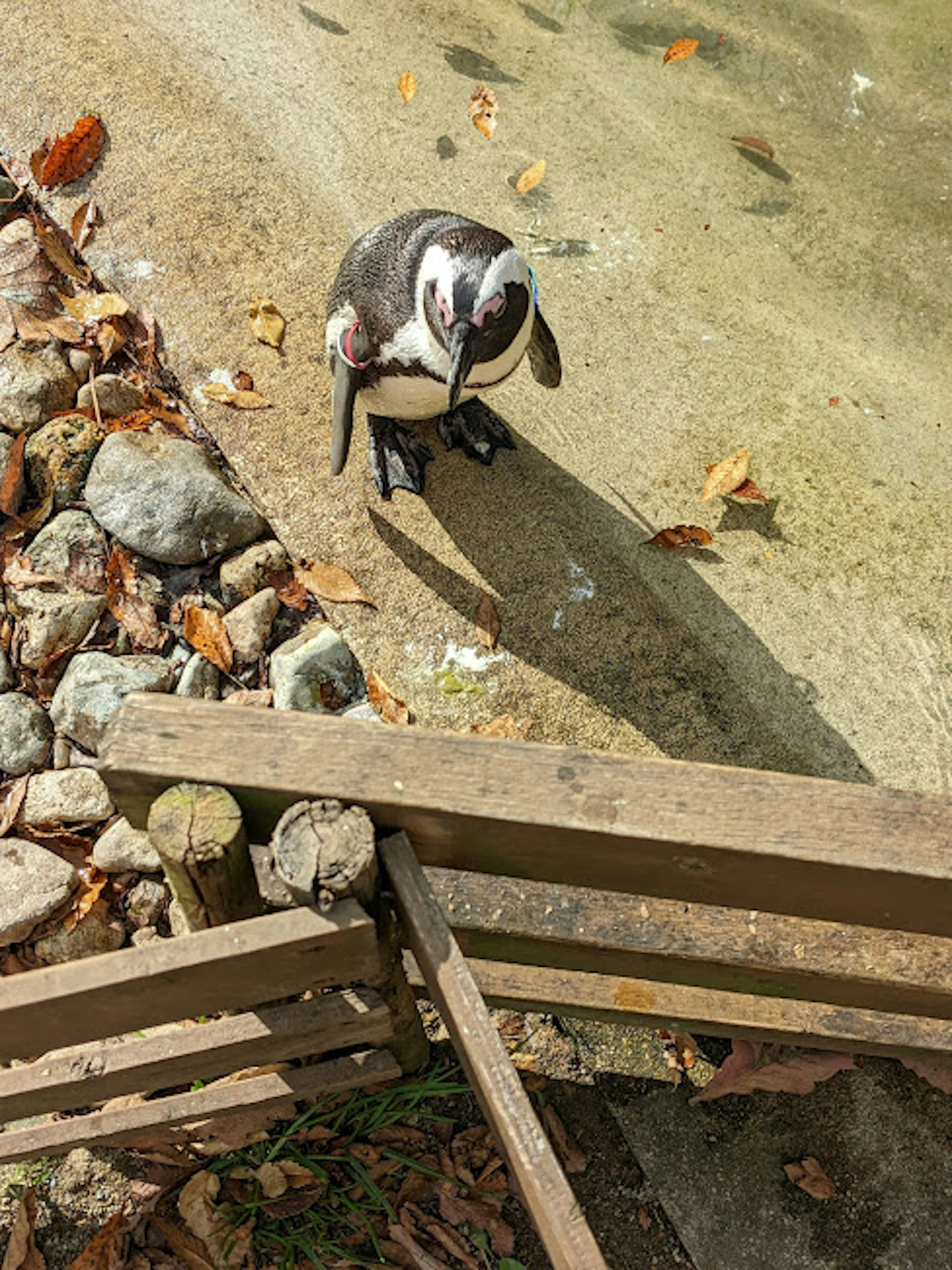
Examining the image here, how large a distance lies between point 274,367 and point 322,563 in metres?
0.84

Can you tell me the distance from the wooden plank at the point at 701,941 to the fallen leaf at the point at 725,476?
6.09 feet

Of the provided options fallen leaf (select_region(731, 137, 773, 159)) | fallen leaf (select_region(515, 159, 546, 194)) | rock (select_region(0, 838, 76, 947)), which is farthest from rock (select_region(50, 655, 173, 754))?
fallen leaf (select_region(731, 137, 773, 159))

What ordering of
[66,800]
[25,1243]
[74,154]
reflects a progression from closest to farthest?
[25,1243], [66,800], [74,154]

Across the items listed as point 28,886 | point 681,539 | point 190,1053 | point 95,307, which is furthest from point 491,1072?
point 95,307

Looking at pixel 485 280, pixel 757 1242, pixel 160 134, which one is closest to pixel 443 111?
pixel 160 134

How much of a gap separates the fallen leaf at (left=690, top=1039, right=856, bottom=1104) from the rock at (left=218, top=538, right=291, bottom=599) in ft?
6.25

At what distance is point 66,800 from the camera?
304cm

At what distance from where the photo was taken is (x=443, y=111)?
4.71 m

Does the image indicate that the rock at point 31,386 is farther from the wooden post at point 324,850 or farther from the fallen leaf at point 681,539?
the wooden post at point 324,850

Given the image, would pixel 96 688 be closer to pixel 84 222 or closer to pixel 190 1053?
pixel 190 1053

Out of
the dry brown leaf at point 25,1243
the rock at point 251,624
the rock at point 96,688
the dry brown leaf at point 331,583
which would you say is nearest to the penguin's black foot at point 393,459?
the dry brown leaf at point 331,583

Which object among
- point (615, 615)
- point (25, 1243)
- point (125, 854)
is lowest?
point (25, 1243)

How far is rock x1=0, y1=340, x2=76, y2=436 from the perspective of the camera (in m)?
3.58

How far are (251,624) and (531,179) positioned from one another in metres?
2.39
